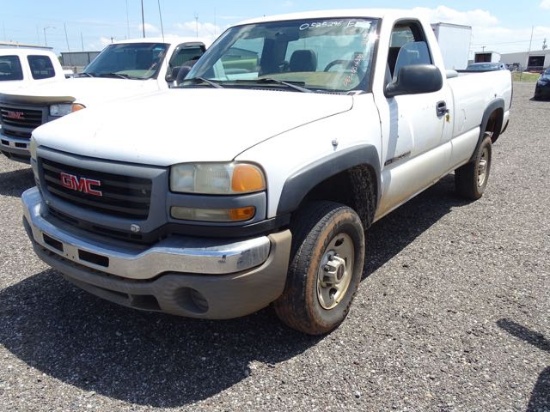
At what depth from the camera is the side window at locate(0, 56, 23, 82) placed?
384 inches

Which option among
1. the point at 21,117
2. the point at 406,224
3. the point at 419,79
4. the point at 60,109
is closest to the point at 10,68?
the point at 21,117

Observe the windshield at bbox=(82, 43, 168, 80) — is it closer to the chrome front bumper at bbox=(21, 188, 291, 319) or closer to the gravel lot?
the gravel lot

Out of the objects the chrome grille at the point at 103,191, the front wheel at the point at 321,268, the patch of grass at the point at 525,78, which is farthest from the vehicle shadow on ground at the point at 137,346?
the patch of grass at the point at 525,78

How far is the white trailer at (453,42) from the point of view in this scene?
54.7ft

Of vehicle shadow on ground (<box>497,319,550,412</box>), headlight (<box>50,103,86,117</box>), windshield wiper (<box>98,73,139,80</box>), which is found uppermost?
windshield wiper (<box>98,73,139,80</box>)

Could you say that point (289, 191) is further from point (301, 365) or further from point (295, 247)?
point (301, 365)

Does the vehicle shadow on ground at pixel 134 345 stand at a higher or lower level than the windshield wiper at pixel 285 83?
lower

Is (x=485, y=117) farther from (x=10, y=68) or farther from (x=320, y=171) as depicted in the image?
(x=10, y=68)

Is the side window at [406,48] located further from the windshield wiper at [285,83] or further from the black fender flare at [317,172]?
the black fender flare at [317,172]

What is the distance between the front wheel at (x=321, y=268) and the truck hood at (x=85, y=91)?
150 inches

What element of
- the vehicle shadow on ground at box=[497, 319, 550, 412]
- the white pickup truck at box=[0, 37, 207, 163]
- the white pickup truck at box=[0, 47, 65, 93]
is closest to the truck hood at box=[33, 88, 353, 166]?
the vehicle shadow on ground at box=[497, 319, 550, 412]

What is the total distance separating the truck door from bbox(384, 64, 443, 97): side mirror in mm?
141

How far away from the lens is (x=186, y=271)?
7.85 ft

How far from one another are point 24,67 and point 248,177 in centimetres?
932
